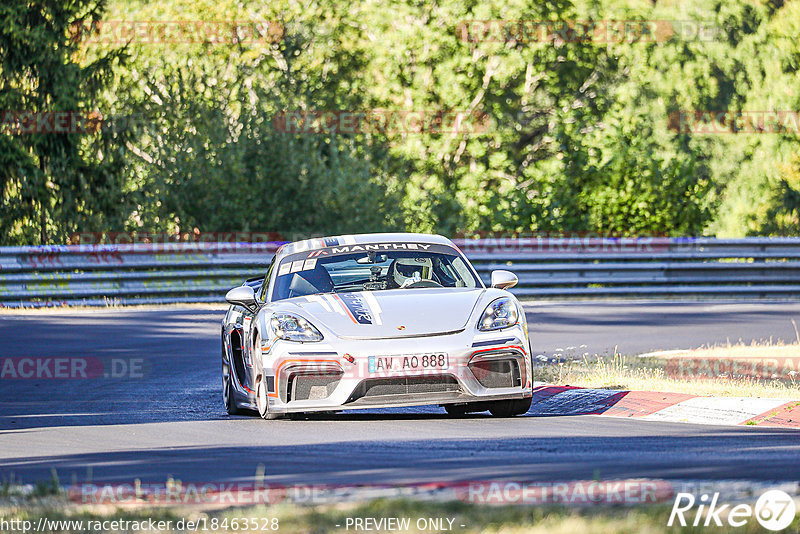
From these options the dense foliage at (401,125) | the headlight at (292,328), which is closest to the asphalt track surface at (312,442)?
the headlight at (292,328)

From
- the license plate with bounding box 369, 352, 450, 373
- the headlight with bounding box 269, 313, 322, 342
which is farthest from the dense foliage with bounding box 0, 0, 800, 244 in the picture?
the license plate with bounding box 369, 352, 450, 373

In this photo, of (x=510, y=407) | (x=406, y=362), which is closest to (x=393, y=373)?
(x=406, y=362)

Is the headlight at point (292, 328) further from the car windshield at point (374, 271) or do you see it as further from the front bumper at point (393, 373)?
the car windshield at point (374, 271)

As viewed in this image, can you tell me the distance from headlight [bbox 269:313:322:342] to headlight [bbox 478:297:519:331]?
3.88 ft

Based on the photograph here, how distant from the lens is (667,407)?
10594mm

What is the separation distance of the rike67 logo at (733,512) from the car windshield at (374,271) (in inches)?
198

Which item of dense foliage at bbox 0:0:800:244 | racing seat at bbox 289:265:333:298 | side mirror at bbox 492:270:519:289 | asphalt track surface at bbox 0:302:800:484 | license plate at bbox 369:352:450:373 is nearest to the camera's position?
asphalt track surface at bbox 0:302:800:484

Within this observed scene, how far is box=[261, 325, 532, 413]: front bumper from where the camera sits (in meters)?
9.72

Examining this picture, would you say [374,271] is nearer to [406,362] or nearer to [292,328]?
[292,328]

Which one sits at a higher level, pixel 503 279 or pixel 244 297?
pixel 503 279

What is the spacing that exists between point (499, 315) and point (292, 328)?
1486mm

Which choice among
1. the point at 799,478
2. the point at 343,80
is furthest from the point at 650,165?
the point at 799,478

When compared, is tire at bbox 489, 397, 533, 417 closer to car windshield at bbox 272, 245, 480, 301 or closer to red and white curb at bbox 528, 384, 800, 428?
red and white curb at bbox 528, 384, 800, 428

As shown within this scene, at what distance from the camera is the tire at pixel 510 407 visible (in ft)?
34.0
